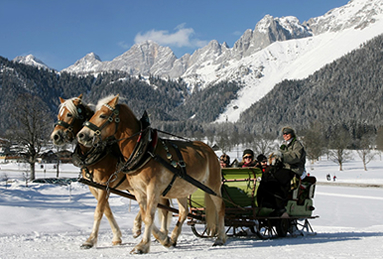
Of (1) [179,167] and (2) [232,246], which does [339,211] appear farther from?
(1) [179,167]

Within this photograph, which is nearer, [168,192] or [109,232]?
[168,192]

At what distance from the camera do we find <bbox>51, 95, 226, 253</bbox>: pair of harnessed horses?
6.06 meters

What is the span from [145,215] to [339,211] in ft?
55.0

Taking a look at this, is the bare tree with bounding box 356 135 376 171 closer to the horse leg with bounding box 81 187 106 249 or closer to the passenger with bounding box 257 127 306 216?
the passenger with bounding box 257 127 306 216

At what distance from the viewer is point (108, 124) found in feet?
20.2

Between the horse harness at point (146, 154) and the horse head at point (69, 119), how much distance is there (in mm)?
929

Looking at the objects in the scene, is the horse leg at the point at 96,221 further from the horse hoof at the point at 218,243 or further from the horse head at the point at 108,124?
the horse hoof at the point at 218,243

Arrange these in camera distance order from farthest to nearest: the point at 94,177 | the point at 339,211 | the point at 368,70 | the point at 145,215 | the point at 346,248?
the point at 368,70
the point at 339,211
the point at 94,177
the point at 346,248
the point at 145,215

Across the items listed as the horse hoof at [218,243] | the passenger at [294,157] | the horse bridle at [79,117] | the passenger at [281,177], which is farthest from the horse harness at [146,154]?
the passenger at [294,157]

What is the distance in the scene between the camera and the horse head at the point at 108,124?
583 centimetres

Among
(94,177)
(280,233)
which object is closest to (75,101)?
(94,177)

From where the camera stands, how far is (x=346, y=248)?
655cm

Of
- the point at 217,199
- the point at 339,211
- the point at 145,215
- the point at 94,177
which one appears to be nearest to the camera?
the point at 145,215

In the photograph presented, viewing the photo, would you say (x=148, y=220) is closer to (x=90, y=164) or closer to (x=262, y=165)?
(x=90, y=164)
